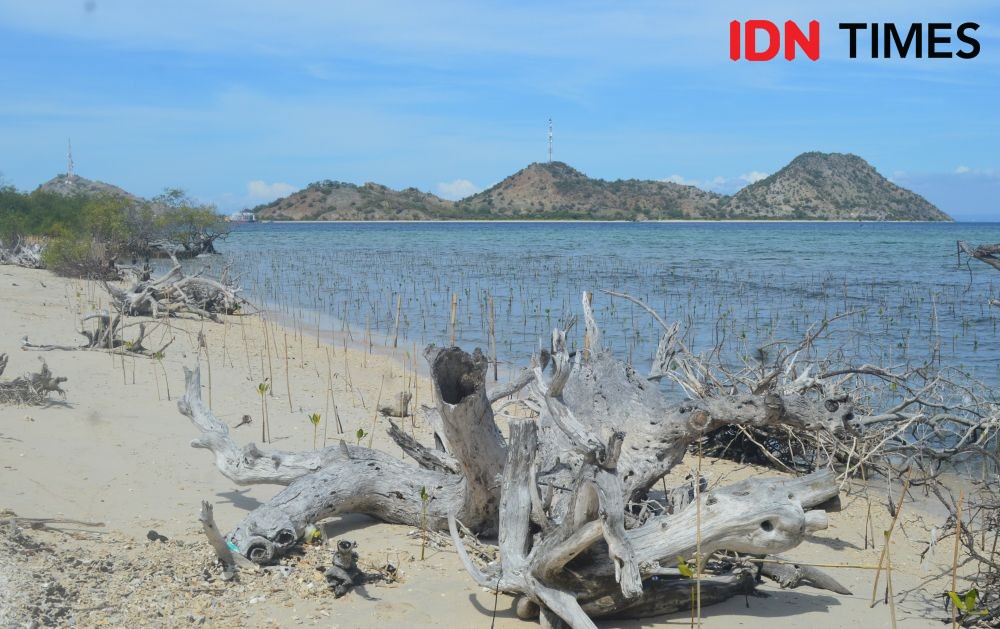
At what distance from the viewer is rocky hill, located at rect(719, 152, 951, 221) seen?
111312 mm

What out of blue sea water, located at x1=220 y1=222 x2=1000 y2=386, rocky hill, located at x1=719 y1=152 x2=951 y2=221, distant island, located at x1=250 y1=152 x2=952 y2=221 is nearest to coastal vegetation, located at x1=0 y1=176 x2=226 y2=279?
blue sea water, located at x1=220 y1=222 x2=1000 y2=386

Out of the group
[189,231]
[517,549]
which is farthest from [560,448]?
[189,231]

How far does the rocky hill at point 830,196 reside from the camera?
11131cm

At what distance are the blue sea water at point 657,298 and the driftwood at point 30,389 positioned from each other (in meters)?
5.50

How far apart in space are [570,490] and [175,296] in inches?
483

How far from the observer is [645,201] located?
114688 millimetres

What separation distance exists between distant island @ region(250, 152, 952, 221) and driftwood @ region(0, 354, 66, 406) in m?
106

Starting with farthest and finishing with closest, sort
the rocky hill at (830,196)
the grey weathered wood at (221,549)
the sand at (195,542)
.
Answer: the rocky hill at (830,196) < the grey weathered wood at (221,549) < the sand at (195,542)

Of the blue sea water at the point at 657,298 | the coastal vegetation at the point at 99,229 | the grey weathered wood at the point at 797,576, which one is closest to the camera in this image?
the grey weathered wood at the point at 797,576

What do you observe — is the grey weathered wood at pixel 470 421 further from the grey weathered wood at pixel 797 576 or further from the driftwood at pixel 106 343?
the driftwood at pixel 106 343

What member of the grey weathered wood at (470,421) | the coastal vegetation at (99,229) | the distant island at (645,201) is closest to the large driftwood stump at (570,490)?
the grey weathered wood at (470,421)

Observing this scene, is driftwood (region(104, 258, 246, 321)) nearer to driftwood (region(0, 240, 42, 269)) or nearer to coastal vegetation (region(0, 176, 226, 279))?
coastal vegetation (region(0, 176, 226, 279))

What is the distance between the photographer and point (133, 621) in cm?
412

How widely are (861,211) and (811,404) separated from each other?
114 metres
